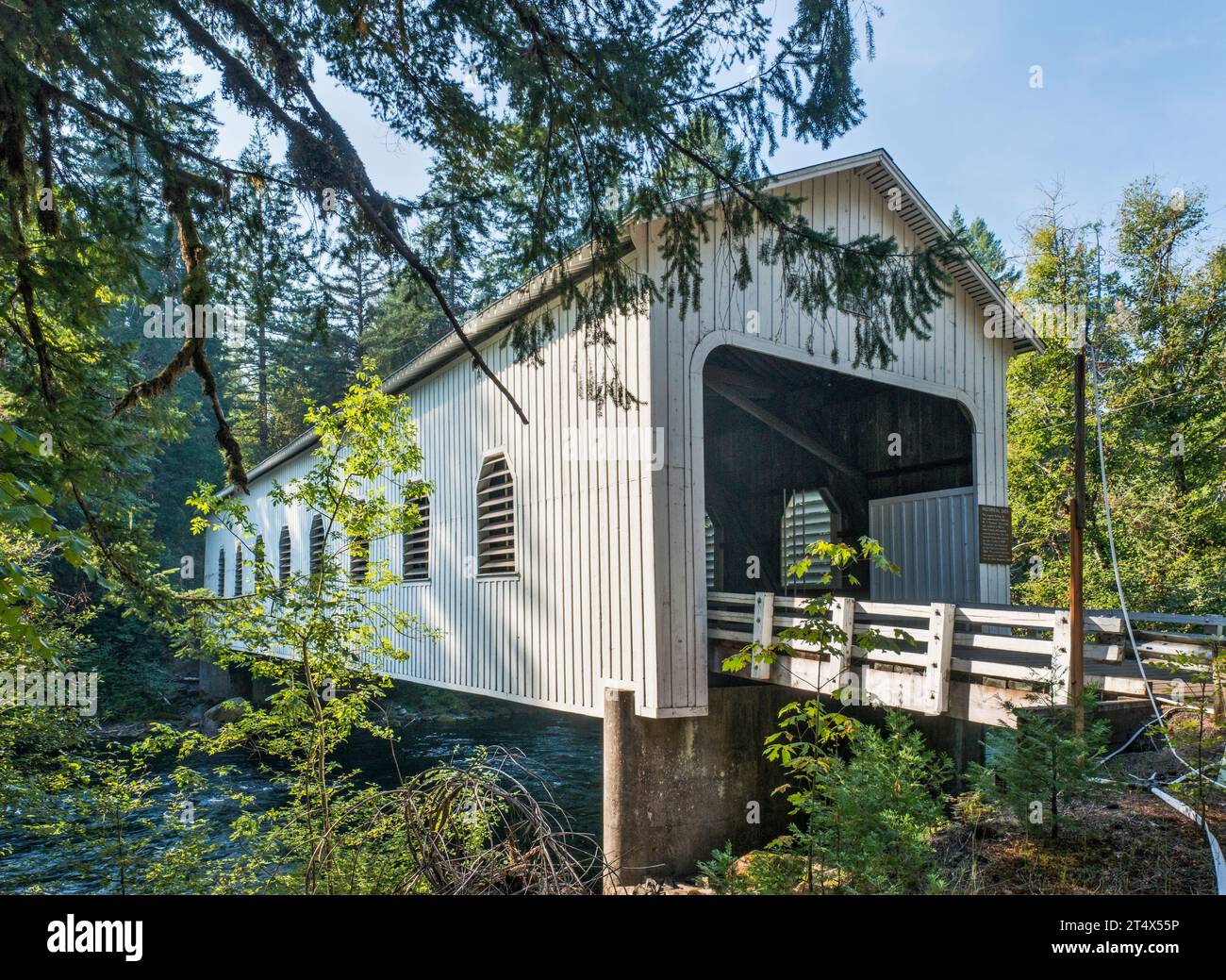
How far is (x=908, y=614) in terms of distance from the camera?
5.64 m

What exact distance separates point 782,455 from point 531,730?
8047mm

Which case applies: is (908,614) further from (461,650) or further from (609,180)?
(461,650)

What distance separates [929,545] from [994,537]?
0.73m

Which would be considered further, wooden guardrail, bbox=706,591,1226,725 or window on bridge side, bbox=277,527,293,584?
window on bridge side, bbox=277,527,293,584

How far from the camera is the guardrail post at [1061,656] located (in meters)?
4.52

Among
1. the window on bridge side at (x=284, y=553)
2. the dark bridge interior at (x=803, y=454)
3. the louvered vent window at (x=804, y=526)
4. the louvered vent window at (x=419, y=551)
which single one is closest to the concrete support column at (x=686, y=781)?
the dark bridge interior at (x=803, y=454)

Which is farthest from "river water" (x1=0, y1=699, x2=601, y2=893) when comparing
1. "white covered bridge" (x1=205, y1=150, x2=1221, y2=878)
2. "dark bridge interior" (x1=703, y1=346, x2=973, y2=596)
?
"dark bridge interior" (x1=703, y1=346, x2=973, y2=596)

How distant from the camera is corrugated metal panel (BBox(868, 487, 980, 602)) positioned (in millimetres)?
8617

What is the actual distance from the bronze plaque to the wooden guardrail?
1.77 metres

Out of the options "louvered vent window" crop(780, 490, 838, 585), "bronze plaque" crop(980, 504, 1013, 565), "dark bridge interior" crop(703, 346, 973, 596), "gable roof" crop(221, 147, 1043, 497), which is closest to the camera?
"gable roof" crop(221, 147, 1043, 497)

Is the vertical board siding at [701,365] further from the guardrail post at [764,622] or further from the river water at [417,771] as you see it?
the river water at [417,771]

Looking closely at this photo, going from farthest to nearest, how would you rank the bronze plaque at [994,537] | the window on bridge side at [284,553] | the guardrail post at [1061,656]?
the window on bridge side at [284,553], the bronze plaque at [994,537], the guardrail post at [1061,656]

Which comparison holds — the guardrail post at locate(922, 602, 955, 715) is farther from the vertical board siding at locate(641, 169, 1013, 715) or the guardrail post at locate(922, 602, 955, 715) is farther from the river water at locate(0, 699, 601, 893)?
the river water at locate(0, 699, 601, 893)

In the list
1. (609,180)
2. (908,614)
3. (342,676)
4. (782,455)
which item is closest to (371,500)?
(342,676)
